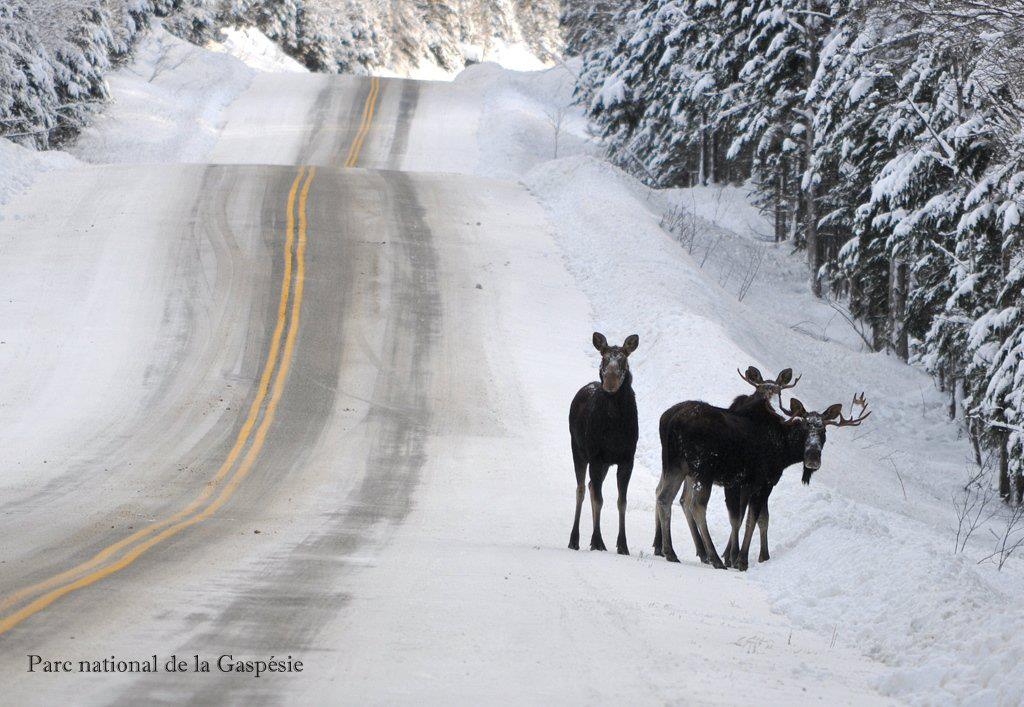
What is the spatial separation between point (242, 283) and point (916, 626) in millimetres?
18210

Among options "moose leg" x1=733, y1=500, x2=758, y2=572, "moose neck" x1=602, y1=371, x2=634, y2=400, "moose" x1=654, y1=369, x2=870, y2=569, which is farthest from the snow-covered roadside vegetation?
"moose leg" x1=733, y1=500, x2=758, y2=572

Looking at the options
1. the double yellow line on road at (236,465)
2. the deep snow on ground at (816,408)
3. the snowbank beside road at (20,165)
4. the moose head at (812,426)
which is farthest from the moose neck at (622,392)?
the snowbank beside road at (20,165)

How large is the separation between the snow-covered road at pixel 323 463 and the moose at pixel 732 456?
2.05 ft

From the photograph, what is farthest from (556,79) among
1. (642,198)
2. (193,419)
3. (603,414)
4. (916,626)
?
(916,626)

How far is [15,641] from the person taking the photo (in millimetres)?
6773

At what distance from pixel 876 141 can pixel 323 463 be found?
19.8m

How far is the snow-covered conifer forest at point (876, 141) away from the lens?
1688 cm

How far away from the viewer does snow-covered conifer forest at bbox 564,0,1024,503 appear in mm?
16875

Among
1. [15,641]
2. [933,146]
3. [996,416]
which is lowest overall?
[996,416]

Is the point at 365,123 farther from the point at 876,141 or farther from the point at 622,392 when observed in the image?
the point at 622,392

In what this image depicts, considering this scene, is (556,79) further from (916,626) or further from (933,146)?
(916,626)

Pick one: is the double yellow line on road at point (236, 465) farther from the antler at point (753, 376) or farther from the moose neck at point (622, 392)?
the antler at point (753, 376)

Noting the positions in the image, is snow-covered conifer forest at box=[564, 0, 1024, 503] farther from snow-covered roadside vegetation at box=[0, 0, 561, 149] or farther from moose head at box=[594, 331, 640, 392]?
snow-covered roadside vegetation at box=[0, 0, 561, 149]

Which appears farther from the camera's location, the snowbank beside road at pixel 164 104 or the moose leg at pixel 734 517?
the snowbank beside road at pixel 164 104
